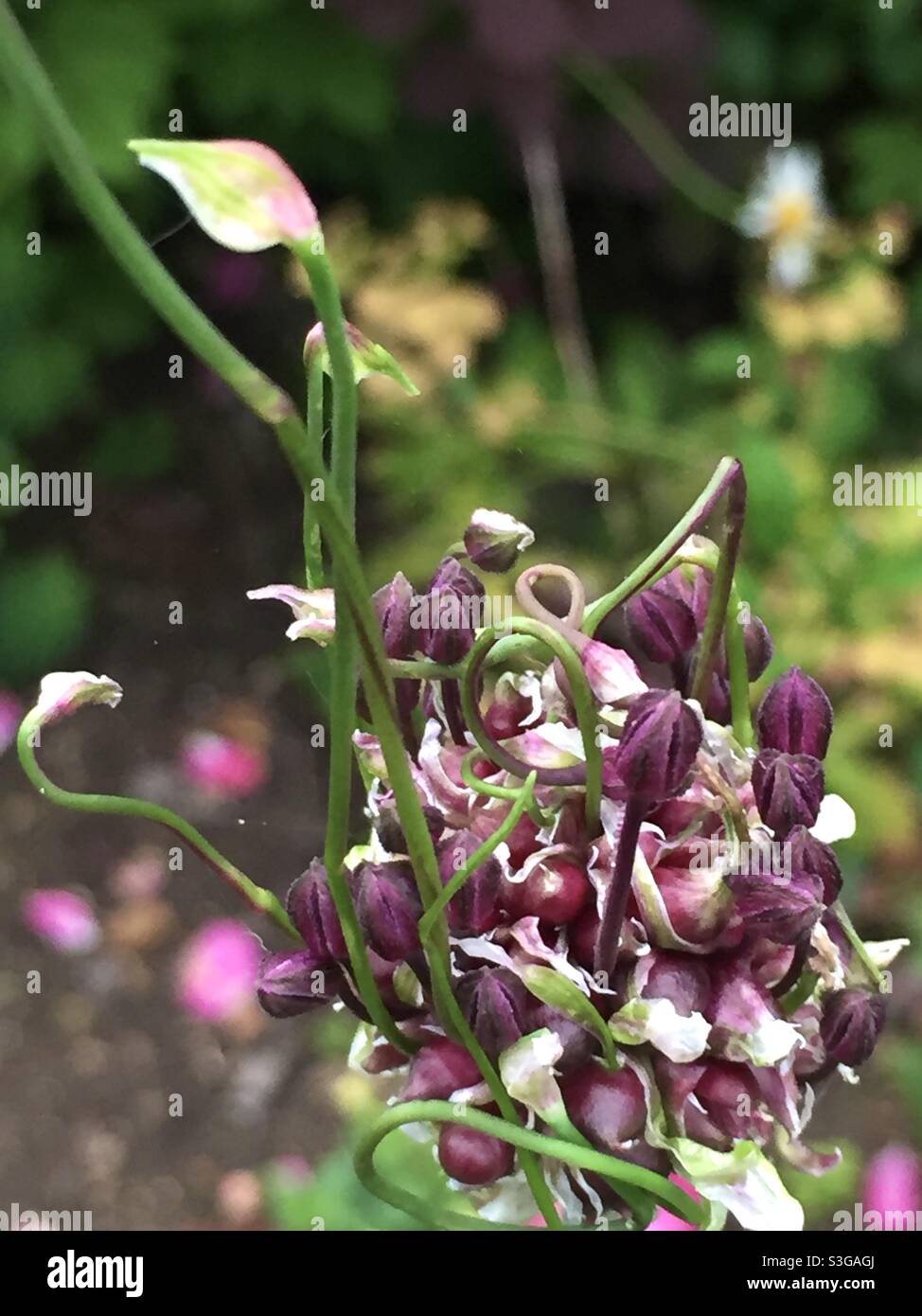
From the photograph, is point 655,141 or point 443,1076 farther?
Answer: point 655,141

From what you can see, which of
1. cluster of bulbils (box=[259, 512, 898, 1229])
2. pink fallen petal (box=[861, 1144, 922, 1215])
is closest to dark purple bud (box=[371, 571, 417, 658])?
cluster of bulbils (box=[259, 512, 898, 1229])

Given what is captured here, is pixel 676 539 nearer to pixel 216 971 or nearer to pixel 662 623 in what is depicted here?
pixel 662 623

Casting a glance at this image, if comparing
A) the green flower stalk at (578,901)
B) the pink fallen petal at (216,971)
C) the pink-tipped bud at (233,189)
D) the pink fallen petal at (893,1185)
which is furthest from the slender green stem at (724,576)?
the pink fallen petal at (216,971)

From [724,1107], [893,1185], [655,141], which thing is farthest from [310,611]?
[655,141]

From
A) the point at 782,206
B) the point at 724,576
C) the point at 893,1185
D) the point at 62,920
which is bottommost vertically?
the point at 893,1185

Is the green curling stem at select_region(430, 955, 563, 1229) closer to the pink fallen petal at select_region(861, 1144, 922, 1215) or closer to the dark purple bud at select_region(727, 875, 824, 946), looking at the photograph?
the dark purple bud at select_region(727, 875, 824, 946)

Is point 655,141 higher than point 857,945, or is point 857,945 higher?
point 655,141

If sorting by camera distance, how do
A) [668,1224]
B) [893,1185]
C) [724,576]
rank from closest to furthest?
[724,576], [668,1224], [893,1185]
